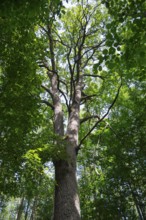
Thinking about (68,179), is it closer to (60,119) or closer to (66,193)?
(66,193)

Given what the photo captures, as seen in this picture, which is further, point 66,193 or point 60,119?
point 60,119

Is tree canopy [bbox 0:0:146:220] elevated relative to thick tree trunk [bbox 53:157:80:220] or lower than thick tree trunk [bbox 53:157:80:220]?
elevated

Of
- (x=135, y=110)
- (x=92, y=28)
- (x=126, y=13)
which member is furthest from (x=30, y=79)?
(x=92, y=28)

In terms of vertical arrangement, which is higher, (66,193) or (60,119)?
(60,119)

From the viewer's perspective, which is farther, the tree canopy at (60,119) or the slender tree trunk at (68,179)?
the slender tree trunk at (68,179)

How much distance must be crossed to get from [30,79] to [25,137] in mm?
1205

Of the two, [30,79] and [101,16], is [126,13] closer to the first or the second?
[30,79]

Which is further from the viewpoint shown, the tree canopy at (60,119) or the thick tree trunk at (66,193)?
the thick tree trunk at (66,193)

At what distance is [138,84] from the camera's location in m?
10.8

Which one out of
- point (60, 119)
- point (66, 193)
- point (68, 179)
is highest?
point (60, 119)

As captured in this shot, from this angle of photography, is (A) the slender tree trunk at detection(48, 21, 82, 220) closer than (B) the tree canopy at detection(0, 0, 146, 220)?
No

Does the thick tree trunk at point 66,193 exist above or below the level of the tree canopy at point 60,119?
below

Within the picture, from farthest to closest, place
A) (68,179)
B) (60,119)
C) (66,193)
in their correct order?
(60,119), (68,179), (66,193)

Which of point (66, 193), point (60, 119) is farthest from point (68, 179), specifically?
point (60, 119)
